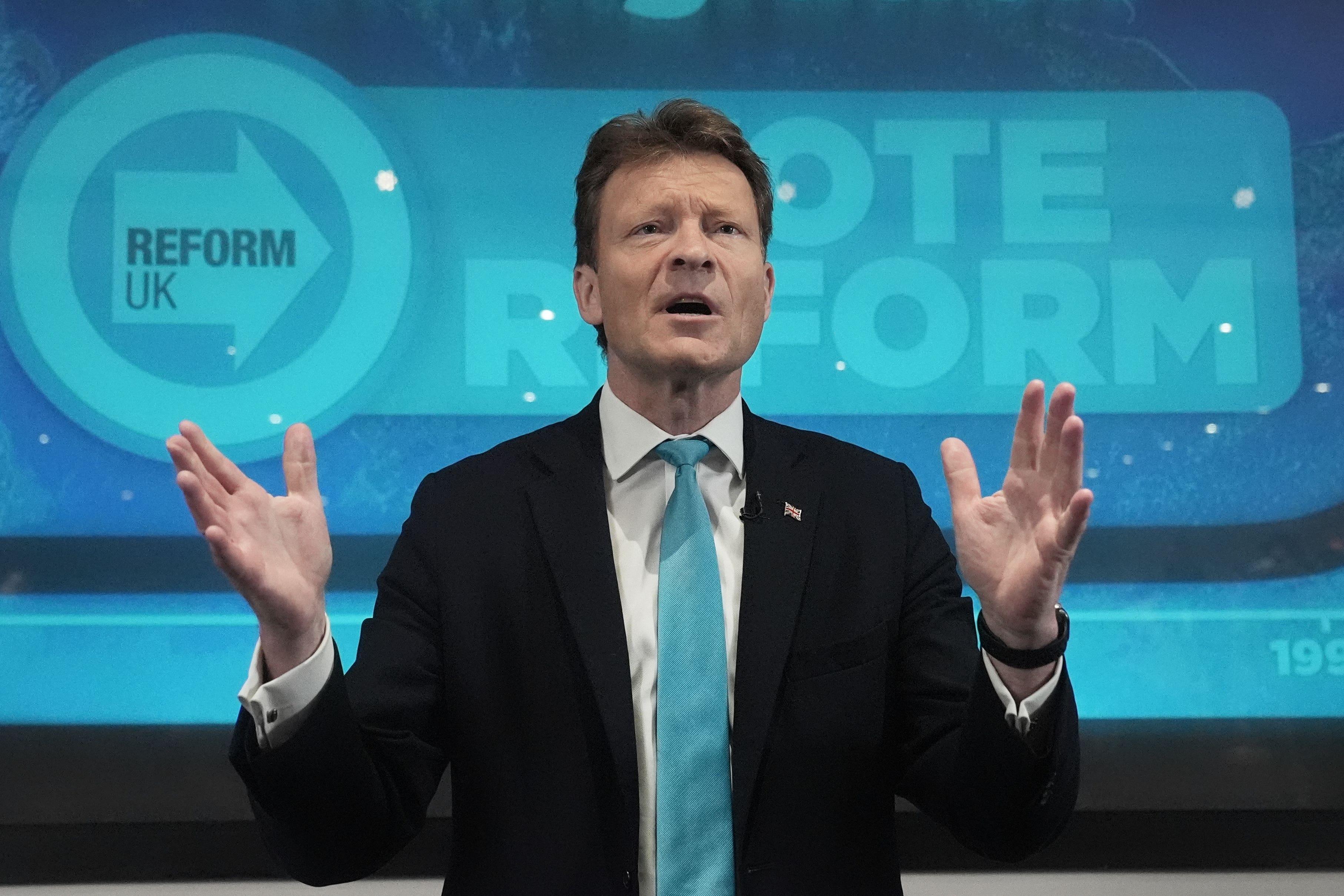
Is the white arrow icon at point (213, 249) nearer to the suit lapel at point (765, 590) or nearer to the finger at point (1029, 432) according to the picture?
the suit lapel at point (765, 590)

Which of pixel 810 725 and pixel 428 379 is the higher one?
pixel 428 379

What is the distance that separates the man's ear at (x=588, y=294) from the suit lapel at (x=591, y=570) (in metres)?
0.19

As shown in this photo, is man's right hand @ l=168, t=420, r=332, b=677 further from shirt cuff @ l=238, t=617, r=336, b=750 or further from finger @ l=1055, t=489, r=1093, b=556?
finger @ l=1055, t=489, r=1093, b=556

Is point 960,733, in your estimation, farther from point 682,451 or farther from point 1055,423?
point 682,451

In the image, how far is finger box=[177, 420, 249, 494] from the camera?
4.50ft

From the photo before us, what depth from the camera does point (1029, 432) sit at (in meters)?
1.38

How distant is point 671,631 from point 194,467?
698mm

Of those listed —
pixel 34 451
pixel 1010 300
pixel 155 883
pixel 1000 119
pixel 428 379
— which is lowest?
pixel 155 883

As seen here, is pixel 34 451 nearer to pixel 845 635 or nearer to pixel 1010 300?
pixel 845 635

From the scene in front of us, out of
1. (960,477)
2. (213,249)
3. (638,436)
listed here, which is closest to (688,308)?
(638,436)

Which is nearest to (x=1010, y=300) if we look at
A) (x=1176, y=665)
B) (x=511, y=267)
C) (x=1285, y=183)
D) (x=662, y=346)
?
(x=1285, y=183)

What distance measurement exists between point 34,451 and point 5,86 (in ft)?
3.26

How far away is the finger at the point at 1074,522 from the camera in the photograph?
1.27 m

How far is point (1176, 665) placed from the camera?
9.32 feet
